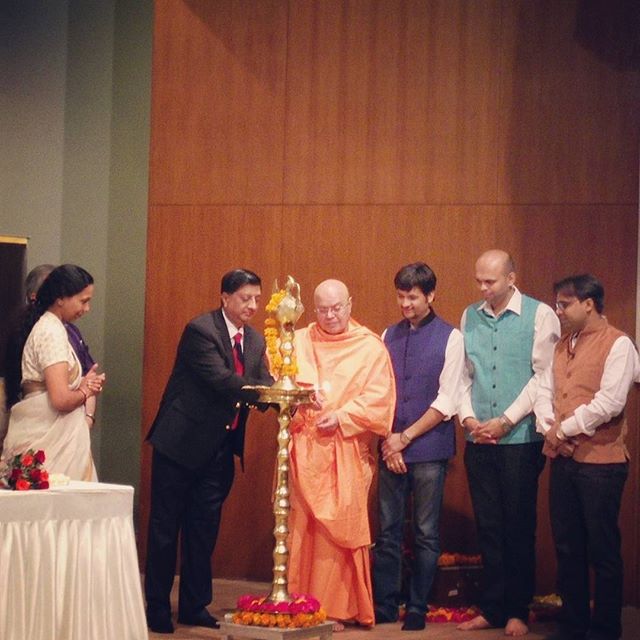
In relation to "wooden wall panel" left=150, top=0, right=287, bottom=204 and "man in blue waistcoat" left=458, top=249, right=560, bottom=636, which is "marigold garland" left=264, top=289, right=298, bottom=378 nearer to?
"man in blue waistcoat" left=458, top=249, right=560, bottom=636

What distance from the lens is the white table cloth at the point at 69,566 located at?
4285mm

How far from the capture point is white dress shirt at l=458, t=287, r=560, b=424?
5906 millimetres

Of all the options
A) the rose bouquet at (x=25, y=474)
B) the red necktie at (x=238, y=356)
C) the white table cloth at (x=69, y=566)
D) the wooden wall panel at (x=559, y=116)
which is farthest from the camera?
the wooden wall panel at (x=559, y=116)

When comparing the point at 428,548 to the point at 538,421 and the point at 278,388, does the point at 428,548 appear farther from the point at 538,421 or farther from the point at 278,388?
the point at 278,388

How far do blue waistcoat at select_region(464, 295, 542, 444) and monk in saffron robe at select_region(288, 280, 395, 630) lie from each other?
1.38ft

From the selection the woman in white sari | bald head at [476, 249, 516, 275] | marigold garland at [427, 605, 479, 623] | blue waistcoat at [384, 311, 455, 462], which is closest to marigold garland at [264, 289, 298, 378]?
the woman in white sari

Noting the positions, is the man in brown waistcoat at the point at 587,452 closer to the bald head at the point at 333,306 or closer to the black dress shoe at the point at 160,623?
the bald head at the point at 333,306

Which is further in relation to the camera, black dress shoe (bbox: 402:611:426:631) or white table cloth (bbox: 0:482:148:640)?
black dress shoe (bbox: 402:611:426:631)

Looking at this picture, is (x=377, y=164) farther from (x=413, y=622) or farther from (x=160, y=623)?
(x=160, y=623)

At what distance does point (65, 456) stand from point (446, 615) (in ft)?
6.75

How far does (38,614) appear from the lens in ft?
14.2

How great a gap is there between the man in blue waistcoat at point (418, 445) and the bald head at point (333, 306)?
0.93 feet

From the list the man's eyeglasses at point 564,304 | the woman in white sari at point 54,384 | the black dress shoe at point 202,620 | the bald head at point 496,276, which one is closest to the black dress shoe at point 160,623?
the black dress shoe at point 202,620

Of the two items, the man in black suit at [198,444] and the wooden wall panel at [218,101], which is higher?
the wooden wall panel at [218,101]
